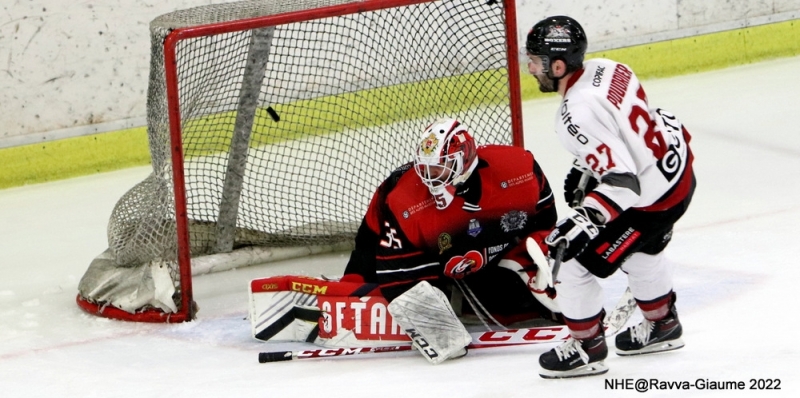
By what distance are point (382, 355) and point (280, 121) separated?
1.34 metres

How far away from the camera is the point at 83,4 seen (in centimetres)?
551

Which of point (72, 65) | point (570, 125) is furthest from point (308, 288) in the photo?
point (72, 65)

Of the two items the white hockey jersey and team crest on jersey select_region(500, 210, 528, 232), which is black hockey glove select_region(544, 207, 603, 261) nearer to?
the white hockey jersey

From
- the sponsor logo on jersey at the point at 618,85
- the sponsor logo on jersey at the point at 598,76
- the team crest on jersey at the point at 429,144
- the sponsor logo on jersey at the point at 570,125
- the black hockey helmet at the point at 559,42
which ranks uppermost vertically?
the black hockey helmet at the point at 559,42

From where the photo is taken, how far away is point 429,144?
10.7 feet

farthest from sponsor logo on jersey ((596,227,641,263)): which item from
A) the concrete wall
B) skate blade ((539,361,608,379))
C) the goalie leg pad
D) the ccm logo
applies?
the concrete wall

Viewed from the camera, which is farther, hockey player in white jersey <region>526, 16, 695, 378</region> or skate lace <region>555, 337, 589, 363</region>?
skate lace <region>555, 337, 589, 363</region>

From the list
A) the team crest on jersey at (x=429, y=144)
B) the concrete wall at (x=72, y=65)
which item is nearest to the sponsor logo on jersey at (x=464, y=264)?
the team crest on jersey at (x=429, y=144)

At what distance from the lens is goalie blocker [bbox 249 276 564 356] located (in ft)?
11.3

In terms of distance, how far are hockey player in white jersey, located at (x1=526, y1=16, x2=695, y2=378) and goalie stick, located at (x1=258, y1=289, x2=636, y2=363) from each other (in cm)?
21

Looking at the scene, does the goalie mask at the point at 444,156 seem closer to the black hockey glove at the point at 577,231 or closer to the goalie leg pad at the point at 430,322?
the goalie leg pad at the point at 430,322

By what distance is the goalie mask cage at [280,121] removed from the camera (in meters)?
3.82

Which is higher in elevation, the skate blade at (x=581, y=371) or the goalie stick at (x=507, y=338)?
the skate blade at (x=581, y=371)

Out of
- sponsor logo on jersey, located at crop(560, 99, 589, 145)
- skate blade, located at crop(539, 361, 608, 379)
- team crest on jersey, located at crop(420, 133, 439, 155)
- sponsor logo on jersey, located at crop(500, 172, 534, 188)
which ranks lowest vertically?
skate blade, located at crop(539, 361, 608, 379)
